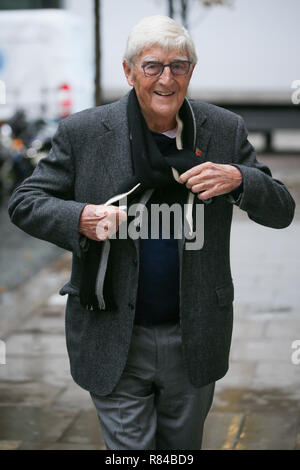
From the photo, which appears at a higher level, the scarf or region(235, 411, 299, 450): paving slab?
the scarf

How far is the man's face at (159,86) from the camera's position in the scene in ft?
8.38

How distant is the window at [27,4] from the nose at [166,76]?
68.9 ft

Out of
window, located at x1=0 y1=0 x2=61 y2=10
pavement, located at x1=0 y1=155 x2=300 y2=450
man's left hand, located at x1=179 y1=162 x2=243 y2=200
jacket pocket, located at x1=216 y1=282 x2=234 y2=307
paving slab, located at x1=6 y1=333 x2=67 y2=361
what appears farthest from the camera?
window, located at x1=0 y1=0 x2=61 y2=10

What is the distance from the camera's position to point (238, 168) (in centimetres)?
261

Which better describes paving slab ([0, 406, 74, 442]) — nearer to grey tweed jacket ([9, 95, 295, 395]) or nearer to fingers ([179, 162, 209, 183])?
grey tweed jacket ([9, 95, 295, 395])

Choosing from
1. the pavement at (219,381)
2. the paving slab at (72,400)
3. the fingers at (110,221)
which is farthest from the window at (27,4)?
the fingers at (110,221)

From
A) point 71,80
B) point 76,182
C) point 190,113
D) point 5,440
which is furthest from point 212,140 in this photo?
point 71,80

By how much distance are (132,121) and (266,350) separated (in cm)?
325

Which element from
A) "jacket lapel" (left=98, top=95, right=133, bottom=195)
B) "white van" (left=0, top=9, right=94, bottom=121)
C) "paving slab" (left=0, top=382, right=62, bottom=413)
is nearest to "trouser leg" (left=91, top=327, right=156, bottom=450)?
"jacket lapel" (left=98, top=95, right=133, bottom=195)

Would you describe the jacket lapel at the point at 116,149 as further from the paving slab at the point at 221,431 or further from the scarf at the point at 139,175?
the paving slab at the point at 221,431

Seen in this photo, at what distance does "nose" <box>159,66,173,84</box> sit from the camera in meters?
2.56

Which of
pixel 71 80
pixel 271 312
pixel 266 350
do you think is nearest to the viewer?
pixel 266 350

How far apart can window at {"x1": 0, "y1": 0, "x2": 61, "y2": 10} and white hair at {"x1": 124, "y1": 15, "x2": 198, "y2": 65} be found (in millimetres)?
20955
